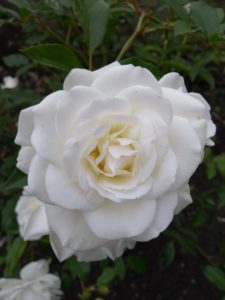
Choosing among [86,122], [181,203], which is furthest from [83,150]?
[181,203]

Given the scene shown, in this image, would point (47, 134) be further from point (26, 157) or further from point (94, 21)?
point (94, 21)

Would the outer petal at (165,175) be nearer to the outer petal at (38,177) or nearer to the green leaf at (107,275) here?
the outer petal at (38,177)

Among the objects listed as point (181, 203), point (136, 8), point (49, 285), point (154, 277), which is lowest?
point (154, 277)

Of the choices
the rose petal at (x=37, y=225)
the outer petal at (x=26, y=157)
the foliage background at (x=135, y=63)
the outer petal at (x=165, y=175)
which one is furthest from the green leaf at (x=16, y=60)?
the outer petal at (x=165, y=175)

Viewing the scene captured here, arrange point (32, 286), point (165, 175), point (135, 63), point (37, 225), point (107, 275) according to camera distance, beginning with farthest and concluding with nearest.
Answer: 1. point (107, 275)
2. point (32, 286)
3. point (37, 225)
4. point (135, 63)
5. point (165, 175)

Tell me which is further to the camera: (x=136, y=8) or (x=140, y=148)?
(x=136, y=8)

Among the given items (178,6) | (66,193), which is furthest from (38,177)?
(178,6)

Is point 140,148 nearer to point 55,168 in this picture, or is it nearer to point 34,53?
point 55,168
